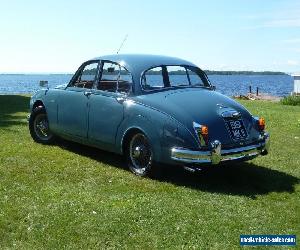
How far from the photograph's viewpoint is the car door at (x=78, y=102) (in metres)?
8.25

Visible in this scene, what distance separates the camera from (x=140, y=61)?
25.6 ft

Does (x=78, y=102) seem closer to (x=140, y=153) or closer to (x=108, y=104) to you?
(x=108, y=104)

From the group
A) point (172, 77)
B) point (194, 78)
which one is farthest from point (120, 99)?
point (194, 78)

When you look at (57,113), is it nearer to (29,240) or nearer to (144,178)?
(144,178)

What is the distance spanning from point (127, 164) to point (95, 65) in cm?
198

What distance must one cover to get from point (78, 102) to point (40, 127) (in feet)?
5.81

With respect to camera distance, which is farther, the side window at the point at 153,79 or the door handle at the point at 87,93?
the door handle at the point at 87,93

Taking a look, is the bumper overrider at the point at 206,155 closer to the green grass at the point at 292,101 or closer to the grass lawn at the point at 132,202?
the grass lawn at the point at 132,202

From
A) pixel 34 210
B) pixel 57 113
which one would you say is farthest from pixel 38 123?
pixel 34 210

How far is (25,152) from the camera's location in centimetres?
874

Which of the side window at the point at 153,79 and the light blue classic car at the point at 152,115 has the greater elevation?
the side window at the point at 153,79

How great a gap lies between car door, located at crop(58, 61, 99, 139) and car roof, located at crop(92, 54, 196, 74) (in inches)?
14.9

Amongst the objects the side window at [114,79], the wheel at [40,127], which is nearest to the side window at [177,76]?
the side window at [114,79]

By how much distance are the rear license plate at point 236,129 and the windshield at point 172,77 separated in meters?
1.35
